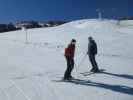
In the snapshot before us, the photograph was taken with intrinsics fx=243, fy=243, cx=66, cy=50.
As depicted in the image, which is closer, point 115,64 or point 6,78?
point 6,78

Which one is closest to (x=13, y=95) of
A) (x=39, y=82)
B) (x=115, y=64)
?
(x=39, y=82)

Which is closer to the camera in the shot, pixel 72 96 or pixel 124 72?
pixel 72 96

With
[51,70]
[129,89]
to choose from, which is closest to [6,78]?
[51,70]

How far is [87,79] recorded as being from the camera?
34.8ft

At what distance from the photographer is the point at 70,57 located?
1015cm

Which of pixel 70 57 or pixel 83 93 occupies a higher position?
pixel 70 57

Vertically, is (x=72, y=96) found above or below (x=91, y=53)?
below

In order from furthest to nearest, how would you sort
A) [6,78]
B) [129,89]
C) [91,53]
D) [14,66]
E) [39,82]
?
[14,66]
[91,53]
[6,78]
[39,82]
[129,89]

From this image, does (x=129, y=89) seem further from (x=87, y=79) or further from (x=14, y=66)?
(x=14, y=66)

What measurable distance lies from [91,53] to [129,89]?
3347mm

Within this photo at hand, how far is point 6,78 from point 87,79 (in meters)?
3.64

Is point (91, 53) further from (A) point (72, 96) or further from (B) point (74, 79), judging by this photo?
(A) point (72, 96)

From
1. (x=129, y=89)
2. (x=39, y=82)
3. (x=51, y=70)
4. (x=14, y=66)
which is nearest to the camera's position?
(x=129, y=89)

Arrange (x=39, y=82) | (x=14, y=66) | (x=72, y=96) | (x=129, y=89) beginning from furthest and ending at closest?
(x=14, y=66) → (x=39, y=82) → (x=129, y=89) → (x=72, y=96)
